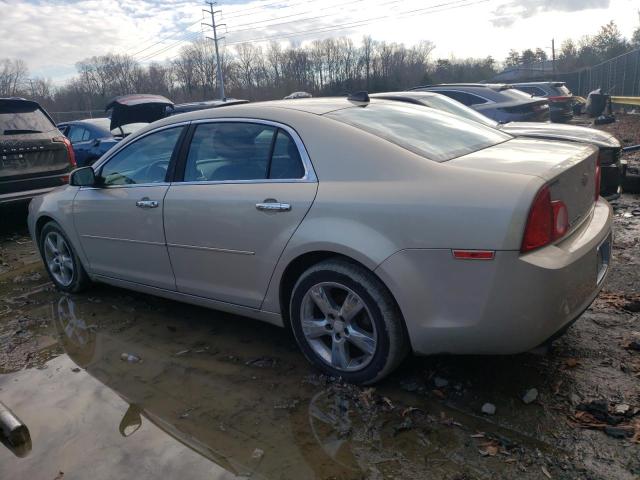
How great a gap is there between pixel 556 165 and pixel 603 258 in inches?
28.2

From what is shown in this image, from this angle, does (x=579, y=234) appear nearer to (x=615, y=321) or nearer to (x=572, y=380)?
(x=572, y=380)

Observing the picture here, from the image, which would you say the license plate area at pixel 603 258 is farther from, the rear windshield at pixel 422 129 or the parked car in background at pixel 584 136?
the parked car in background at pixel 584 136

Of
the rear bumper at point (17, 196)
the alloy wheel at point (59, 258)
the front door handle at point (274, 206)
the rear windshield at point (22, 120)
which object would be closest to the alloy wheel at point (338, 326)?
the front door handle at point (274, 206)

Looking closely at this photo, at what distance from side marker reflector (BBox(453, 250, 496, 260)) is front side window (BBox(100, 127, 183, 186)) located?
2.34 metres

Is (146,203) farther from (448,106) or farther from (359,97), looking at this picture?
(448,106)

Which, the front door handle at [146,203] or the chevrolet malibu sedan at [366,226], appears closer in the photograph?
the chevrolet malibu sedan at [366,226]

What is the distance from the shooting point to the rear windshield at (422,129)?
3.09 meters

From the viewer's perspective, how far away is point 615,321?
3.69 metres

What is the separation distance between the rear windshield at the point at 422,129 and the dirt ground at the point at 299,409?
1.31 m

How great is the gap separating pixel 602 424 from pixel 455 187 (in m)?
1.36

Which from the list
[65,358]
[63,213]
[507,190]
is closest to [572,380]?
[507,190]

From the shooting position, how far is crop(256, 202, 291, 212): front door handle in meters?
3.13

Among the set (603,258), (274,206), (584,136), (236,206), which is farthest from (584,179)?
(584,136)

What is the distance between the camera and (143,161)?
167 inches
